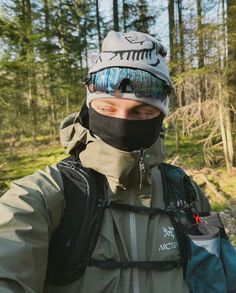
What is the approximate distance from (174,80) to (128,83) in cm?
1125

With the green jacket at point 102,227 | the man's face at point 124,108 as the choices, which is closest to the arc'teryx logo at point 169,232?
the green jacket at point 102,227

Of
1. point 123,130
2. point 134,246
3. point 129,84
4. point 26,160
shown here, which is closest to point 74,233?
point 134,246

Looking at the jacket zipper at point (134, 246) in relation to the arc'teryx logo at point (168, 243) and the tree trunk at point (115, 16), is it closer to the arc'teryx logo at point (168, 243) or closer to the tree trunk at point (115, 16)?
the arc'teryx logo at point (168, 243)

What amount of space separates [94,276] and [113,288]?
9 centimetres

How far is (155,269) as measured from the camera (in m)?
1.52

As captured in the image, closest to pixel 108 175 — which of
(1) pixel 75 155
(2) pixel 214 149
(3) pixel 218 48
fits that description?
(1) pixel 75 155

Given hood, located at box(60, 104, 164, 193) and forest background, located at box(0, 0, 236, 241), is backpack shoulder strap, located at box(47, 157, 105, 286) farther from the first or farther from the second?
forest background, located at box(0, 0, 236, 241)

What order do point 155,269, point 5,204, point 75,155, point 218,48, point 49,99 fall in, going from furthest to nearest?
point 49,99
point 218,48
point 75,155
point 155,269
point 5,204

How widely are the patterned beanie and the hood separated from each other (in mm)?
186

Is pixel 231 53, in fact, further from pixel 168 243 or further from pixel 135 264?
pixel 135 264

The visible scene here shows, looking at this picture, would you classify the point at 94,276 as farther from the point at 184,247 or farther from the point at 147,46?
the point at 147,46

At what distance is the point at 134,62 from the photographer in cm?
173

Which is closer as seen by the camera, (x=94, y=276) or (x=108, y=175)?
(x=94, y=276)

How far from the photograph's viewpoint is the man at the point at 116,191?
4.32ft
